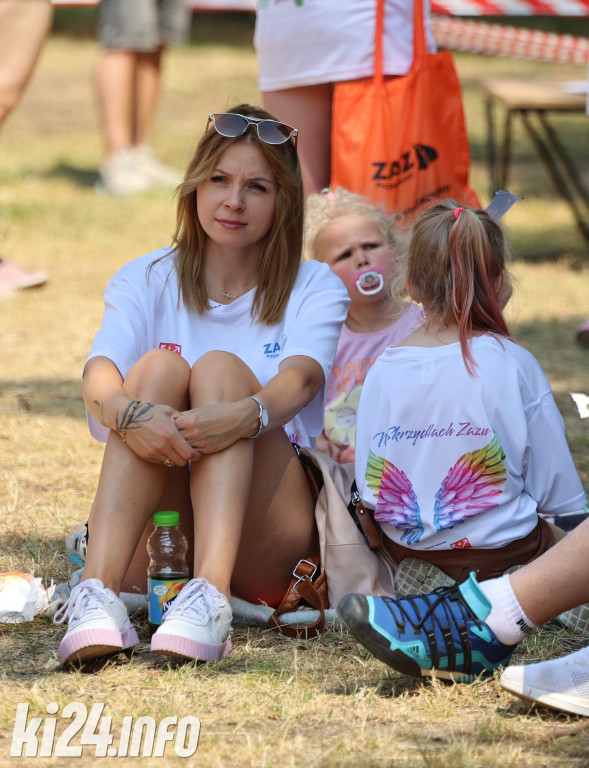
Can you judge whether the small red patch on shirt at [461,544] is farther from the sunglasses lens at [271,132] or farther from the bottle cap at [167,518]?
the sunglasses lens at [271,132]

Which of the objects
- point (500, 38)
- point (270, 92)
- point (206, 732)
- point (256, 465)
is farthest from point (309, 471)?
point (500, 38)

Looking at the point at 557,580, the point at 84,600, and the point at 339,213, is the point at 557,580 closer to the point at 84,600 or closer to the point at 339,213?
the point at 84,600

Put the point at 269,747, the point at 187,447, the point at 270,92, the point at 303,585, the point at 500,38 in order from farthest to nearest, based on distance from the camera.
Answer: the point at 500,38 → the point at 270,92 → the point at 303,585 → the point at 187,447 → the point at 269,747

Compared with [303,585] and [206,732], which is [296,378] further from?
[206,732]

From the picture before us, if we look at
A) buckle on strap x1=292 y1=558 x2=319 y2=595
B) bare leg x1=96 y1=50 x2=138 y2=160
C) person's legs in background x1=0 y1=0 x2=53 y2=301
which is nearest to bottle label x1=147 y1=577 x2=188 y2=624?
buckle on strap x1=292 y1=558 x2=319 y2=595

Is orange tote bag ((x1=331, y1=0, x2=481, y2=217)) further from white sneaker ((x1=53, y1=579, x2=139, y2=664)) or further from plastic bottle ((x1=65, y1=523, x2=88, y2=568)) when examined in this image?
white sneaker ((x1=53, y1=579, x2=139, y2=664))

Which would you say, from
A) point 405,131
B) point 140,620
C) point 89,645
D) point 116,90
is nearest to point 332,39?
point 405,131

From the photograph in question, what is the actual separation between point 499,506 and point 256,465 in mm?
561

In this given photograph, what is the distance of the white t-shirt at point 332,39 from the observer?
397cm

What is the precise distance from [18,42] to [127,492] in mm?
4281

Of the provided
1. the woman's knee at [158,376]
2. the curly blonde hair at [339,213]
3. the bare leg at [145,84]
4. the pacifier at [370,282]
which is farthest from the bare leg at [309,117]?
the bare leg at [145,84]

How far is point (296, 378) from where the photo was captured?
2.77m

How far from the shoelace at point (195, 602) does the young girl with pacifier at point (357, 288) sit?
1167 mm

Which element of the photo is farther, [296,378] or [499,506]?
[296,378]
